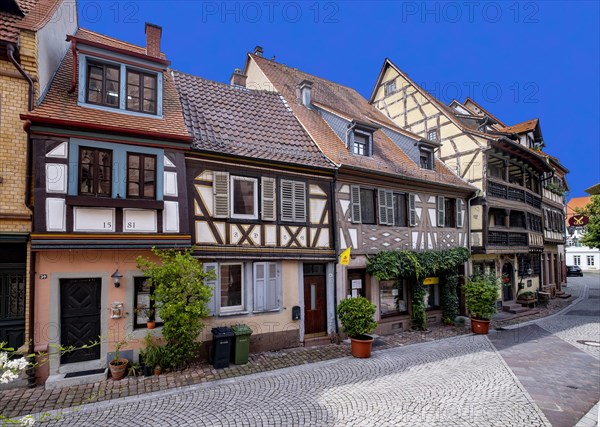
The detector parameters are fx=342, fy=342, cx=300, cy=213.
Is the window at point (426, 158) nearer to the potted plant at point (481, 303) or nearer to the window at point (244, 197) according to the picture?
the potted plant at point (481, 303)

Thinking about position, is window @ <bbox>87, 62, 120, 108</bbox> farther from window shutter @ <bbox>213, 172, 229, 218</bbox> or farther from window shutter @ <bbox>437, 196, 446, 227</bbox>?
window shutter @ <bbox>437, 196, 446, 227</bbox>

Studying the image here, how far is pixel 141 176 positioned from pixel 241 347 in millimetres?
5382

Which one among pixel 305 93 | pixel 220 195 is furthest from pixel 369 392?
pixel 305 93

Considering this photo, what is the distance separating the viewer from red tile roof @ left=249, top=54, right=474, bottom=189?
44.1ft

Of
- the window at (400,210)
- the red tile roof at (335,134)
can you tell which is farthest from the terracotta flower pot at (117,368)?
the window at (400,210)

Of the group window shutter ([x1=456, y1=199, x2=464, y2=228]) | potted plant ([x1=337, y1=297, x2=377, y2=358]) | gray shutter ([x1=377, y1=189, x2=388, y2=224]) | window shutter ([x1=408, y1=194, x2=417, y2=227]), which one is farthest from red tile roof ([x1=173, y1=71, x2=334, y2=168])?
window shutter ([x1=456, y1=199, x2=464, y2=228])

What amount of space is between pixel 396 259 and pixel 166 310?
26.6 ft

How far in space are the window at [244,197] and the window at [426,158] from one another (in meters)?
8.99

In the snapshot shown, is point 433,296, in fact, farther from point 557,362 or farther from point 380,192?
point 380,192

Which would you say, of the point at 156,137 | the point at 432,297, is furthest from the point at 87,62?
the point at 432,297

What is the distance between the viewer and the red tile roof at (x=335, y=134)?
13438mm

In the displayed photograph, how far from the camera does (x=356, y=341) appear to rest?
10.3m

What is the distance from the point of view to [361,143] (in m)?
14.3

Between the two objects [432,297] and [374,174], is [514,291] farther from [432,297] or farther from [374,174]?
[374,174]
